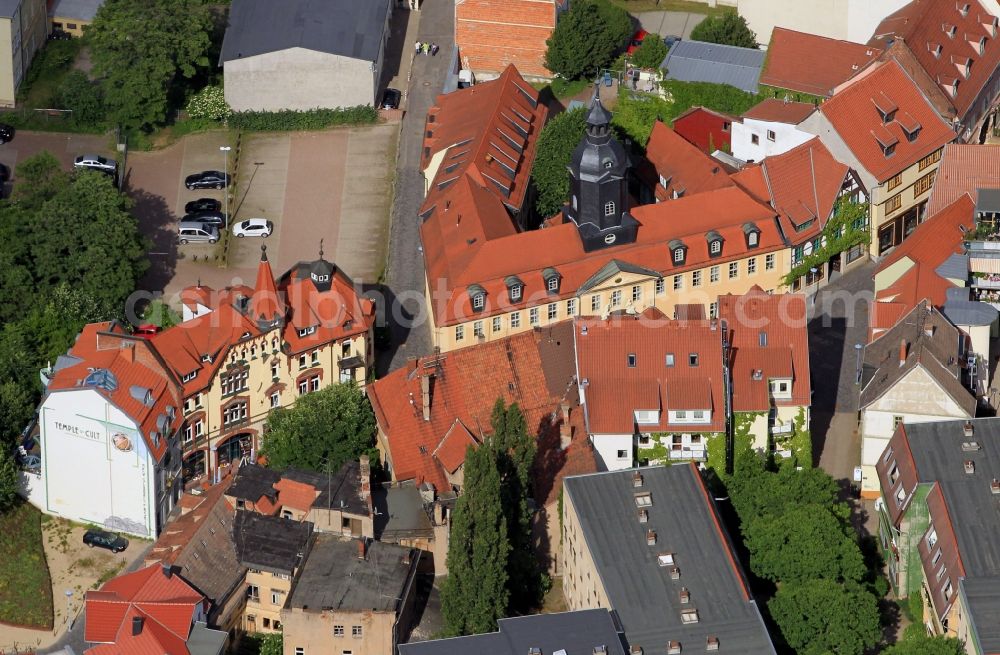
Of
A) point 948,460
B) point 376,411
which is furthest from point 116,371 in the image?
point 948,460

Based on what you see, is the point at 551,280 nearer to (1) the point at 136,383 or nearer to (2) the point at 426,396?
(2) the point at 426,396

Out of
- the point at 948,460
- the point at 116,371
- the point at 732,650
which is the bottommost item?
the point at 732,650

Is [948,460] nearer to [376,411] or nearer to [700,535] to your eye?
[700,535]

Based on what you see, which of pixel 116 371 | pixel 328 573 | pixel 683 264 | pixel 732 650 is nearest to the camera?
pixel 732 650

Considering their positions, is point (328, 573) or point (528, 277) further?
point (528, 277)

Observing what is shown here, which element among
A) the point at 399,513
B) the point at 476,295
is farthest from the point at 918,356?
the point at 399,513

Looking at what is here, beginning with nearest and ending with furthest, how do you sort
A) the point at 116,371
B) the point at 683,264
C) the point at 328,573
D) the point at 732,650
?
1. the point at 732,650
2. the point at 328,573
3. the point at 116,371
4. the point at 683,264

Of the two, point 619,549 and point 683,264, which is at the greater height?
point 683,264
